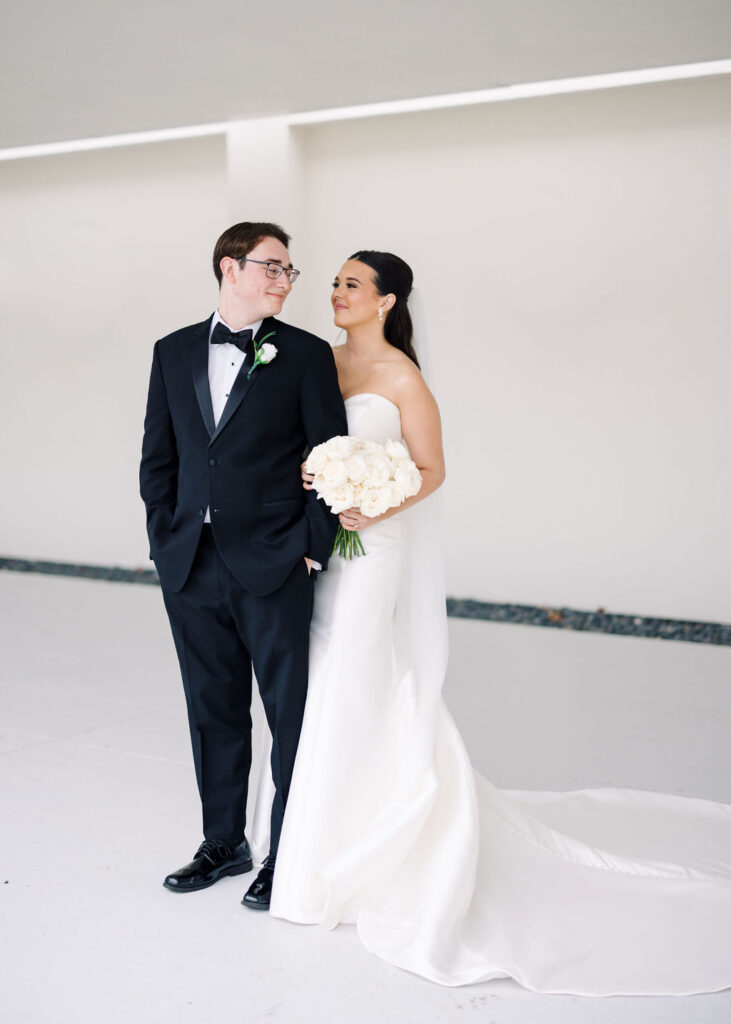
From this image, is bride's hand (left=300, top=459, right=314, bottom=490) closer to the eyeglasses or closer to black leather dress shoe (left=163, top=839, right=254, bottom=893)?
the eyeglasses

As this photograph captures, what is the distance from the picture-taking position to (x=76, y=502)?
8.89 m

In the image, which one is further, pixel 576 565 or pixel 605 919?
pixel 576 565

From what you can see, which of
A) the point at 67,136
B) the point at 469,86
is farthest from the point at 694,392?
the point at 67,136

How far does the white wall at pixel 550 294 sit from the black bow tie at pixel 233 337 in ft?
14.8

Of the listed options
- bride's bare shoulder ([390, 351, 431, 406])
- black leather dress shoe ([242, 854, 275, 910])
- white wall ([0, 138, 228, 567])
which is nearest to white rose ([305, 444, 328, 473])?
bride's bare shoulder ([390, 351, 431, 406])

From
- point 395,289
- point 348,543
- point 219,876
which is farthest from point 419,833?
point 395,289

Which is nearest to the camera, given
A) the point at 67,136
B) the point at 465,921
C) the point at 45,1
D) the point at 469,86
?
the point at 465,921

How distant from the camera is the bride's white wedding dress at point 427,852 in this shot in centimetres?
265

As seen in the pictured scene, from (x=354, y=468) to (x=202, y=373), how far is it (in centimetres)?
56

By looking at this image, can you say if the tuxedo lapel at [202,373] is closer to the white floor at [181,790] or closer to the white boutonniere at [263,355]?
the white boutonniere at [263,355]

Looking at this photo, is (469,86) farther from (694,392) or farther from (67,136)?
(67,136)

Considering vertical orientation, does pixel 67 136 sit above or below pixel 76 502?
above

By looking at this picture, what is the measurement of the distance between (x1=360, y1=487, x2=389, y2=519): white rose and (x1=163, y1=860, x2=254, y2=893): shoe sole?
126 cm

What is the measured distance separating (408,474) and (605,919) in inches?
54.7
